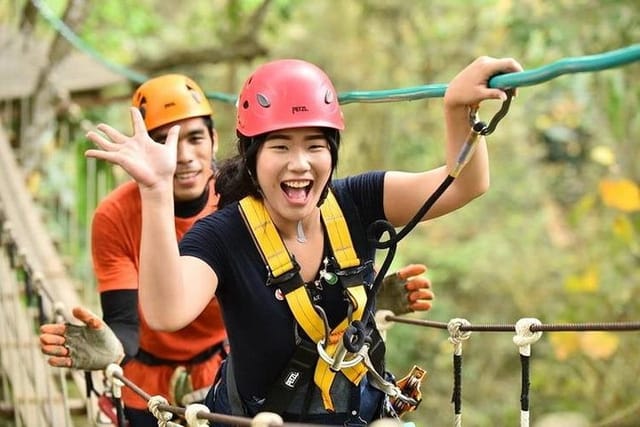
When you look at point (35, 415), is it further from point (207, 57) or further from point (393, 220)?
point (207, 57)

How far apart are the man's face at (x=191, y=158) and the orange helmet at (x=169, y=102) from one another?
0.08ft

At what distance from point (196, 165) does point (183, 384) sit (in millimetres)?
639

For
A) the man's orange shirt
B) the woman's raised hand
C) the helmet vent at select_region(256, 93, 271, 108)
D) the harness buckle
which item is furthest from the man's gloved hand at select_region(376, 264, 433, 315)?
the woman's raised hand

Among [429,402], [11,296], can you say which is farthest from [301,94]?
[429,402]

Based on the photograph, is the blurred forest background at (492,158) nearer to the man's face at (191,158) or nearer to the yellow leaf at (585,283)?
the yellow leaf at (585,283)

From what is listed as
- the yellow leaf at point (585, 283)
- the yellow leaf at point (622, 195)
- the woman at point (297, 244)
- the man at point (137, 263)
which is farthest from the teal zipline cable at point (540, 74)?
the yellow leaf at point (585, 283)

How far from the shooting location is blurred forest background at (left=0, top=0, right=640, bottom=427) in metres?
5.78

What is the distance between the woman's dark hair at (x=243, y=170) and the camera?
1691 millimetres

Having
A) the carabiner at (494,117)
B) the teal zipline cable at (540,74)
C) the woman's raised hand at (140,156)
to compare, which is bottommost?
the woman's raised hand at (140,156)

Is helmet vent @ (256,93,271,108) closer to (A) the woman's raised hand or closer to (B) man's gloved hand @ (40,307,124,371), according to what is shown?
(A) the woman's raised hand

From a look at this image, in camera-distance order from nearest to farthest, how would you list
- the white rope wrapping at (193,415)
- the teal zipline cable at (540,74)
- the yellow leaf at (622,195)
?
1. the teal zipline cable at (540,74)
2. the white rope wrapping at (193,415)
3. the yellow leaf at (622,195)

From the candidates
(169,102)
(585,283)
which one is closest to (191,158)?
(169,102)

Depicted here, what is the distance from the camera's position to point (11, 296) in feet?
11.3

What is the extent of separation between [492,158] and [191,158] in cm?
635
